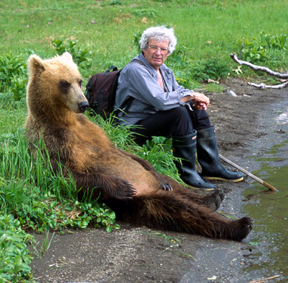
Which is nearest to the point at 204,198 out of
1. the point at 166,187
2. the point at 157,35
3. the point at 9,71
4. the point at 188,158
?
the point at 166,187

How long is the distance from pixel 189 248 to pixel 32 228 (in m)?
1.23

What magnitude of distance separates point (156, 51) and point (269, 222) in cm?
220

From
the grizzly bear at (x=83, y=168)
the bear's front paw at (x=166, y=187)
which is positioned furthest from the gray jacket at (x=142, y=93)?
the grizzly bear at (x=83, y=168)

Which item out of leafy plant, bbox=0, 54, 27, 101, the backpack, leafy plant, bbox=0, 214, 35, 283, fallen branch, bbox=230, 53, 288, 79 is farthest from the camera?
fallen branch, bbox=230, 53, 288, 79

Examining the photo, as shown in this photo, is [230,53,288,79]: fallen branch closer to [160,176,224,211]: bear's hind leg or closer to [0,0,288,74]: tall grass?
[0,0,288,74]: tall grass

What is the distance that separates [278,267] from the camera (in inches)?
120

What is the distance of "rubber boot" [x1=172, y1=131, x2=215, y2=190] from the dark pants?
0.08 m

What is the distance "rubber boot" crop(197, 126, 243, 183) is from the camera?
489cm

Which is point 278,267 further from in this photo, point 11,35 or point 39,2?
point 39,2

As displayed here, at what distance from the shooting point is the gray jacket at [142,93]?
174 inches

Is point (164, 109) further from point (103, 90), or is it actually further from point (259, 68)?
point (259, 68)

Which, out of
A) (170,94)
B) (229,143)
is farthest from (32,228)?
(229,143)

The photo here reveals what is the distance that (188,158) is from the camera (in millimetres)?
4688

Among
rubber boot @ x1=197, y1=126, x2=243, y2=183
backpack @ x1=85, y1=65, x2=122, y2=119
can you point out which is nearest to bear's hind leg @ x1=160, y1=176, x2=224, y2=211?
rubber boot @ x1=197, y1=126, x2=243, y2=183
